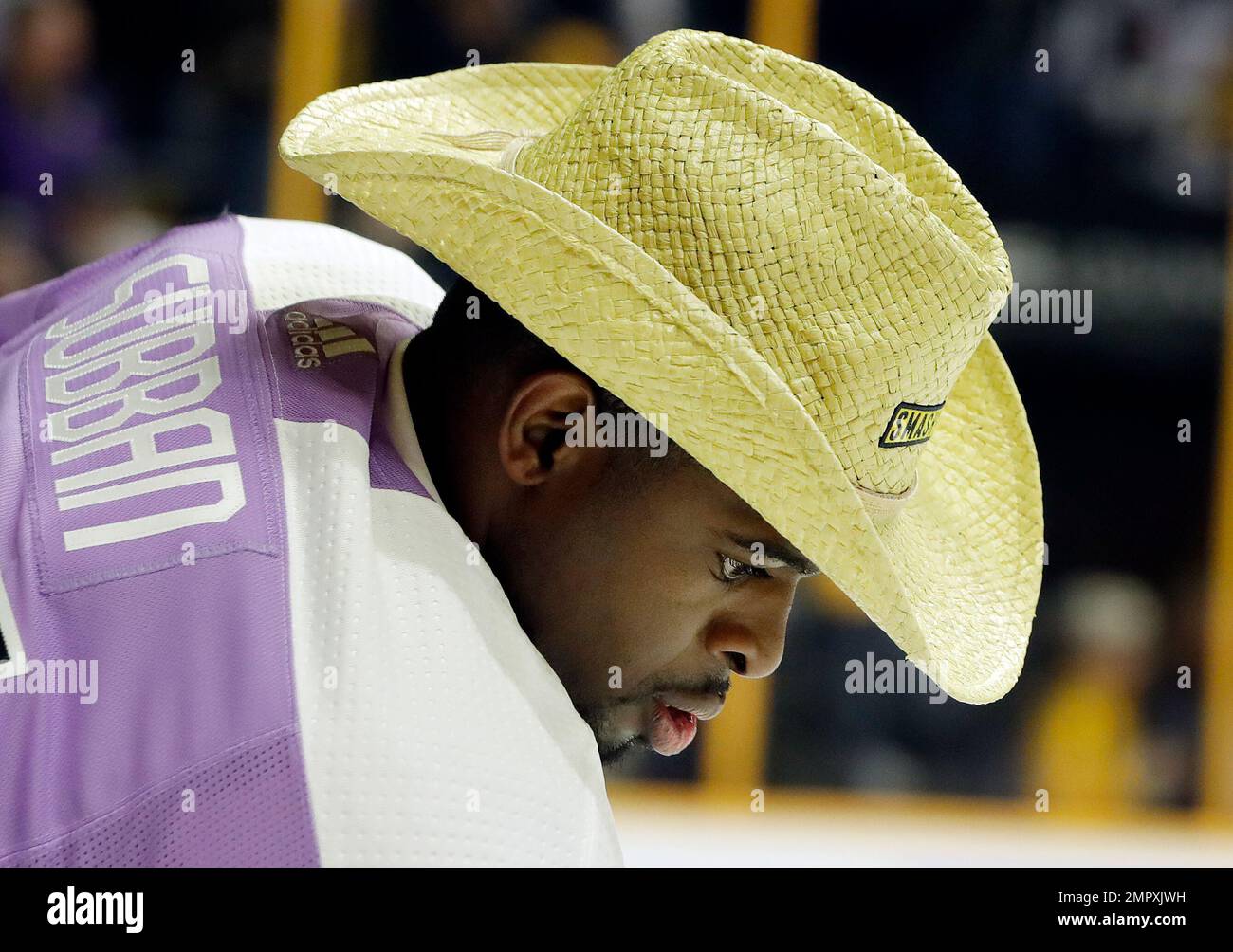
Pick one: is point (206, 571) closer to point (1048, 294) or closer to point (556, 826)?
point (556, 826)

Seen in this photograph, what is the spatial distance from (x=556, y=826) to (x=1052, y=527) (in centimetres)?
239

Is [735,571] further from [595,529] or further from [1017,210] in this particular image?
[1017,210]

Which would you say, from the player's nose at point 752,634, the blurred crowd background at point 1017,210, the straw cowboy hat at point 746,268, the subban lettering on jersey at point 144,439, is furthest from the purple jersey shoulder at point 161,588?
the blurred crowd background at point 1017,210

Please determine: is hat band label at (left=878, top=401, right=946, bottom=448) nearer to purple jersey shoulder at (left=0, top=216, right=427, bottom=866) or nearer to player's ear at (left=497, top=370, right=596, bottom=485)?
player's ear at (left=497, top=370, right=596, bottom=485)

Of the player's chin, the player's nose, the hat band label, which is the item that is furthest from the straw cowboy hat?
the player's chin

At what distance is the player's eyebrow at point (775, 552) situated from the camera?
119 centimetres

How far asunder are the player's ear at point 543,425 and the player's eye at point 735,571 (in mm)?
154

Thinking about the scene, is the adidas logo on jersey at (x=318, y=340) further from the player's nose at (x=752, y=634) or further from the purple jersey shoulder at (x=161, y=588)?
the player's nose at (x=752, y=634)

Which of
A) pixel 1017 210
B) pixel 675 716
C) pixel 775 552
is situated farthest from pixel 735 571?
pixel 1017 210

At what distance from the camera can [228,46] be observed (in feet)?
→ 10.3

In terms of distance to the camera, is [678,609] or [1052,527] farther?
[1052,527]

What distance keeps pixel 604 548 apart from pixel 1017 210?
2.24m
